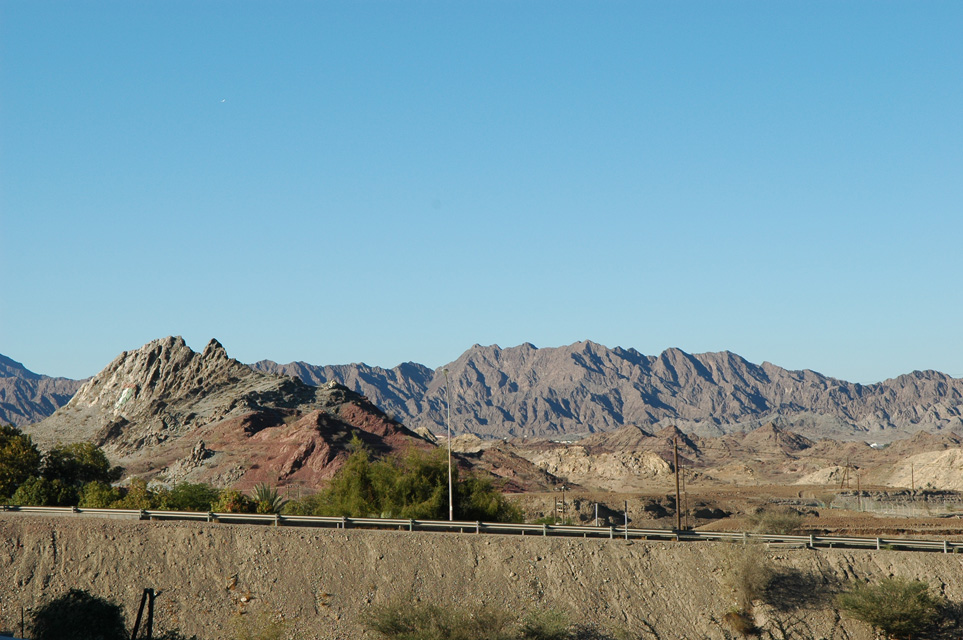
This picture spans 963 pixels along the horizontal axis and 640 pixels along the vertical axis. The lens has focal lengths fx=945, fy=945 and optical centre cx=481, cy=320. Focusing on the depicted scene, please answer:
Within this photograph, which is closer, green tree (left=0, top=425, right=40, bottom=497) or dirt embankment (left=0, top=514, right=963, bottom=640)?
dirt embankment (left=0, top=514, right=963, bottom=640)

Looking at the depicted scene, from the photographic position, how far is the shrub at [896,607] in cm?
3569

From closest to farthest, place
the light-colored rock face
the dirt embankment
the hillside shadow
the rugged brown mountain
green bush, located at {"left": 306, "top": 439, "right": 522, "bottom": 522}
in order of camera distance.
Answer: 1. the dirt embankment
2. the hillside shadow
3. green bush, located at {"left": 306, "top": 439, "right": 522, "bottom": 522}
4. the rugged brown mountain
5. the light-colored rock face

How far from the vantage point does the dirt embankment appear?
37.0 metres

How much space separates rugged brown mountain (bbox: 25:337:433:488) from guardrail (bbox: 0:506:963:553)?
172 ft

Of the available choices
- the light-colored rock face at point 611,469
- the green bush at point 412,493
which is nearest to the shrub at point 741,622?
the green bush at point 412,493

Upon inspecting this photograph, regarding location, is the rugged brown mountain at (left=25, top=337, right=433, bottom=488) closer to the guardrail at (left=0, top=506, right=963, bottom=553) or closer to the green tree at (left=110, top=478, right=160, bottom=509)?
the green tree at (left=110, top=478, right=160, bottom=509)

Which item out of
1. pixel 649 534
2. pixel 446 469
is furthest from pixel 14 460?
pixel 649 534

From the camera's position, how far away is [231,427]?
110625mm

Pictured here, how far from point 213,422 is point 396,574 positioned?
82.1 meters

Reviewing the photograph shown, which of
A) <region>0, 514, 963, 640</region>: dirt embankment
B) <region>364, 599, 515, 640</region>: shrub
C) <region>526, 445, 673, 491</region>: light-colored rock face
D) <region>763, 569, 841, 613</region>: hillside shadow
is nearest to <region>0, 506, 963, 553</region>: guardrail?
<region>0, 514, 963, 640</region>: dirt embankment

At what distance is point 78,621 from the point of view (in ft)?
98.5

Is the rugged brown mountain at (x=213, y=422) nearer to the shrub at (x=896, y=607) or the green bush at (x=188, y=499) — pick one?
the green bush at (x=188, y=499)

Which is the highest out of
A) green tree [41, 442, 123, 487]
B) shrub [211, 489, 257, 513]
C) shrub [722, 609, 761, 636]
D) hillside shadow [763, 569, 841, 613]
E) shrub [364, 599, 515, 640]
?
green tree [41, 442, 123, 487]

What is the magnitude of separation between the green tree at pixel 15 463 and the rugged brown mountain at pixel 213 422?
32.1 metres
